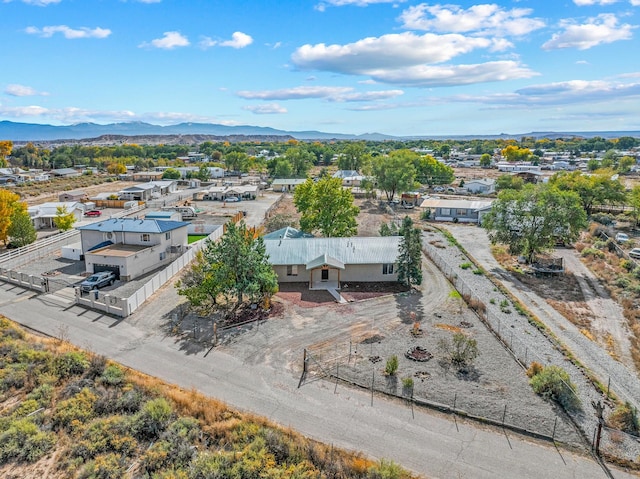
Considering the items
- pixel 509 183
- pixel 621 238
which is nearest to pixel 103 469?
pixel 621 238

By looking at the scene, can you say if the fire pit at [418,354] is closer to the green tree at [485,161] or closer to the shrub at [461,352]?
the shrub at [461,352]

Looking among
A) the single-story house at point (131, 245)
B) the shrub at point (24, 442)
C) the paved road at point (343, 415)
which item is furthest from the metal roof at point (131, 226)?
the shrub at point (24, 442)

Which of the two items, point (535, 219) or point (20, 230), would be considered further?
point (20, 230)

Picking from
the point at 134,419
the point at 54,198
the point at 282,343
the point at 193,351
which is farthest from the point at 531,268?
the point at 54,198

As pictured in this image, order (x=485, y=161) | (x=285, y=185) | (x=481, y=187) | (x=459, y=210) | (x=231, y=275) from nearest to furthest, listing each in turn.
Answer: (x=231, y=275) → (x=459, y=210) → (x=481, y=187) → (x=285, y=185) → (x=485, y=161)

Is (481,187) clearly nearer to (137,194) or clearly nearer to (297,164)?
(297,164)

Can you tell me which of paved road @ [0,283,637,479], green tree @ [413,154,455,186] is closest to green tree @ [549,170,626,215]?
green tree @ [413,154,455,186]

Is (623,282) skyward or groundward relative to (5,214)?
groundward

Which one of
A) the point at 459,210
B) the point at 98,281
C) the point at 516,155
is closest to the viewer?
the point at 98,281
